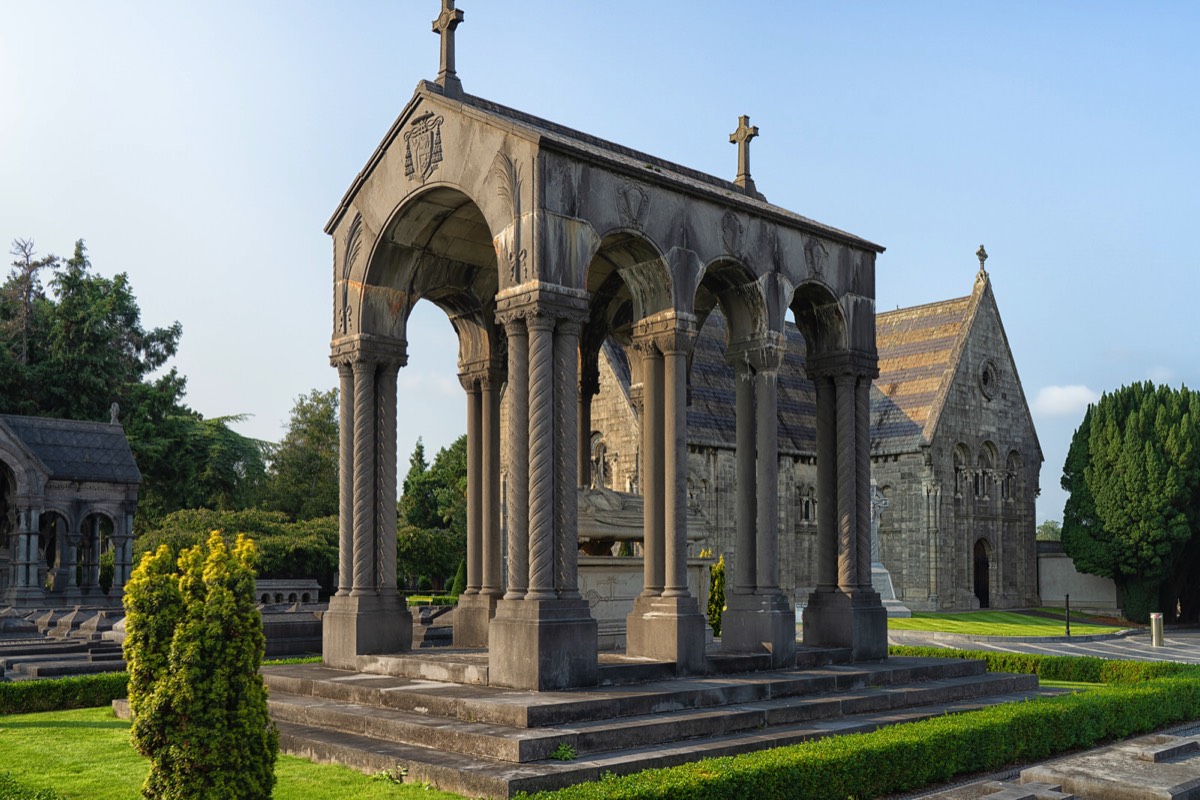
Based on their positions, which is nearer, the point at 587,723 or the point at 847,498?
the point at 587,723

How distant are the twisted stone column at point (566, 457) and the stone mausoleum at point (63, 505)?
1193 inches

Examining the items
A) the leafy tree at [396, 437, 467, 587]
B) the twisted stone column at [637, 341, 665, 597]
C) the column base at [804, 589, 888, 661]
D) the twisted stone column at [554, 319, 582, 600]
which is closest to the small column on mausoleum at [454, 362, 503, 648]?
the twisted stone column at [637, 341, 665, 597]

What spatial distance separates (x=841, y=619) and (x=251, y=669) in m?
10.8

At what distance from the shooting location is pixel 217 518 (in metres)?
48.6

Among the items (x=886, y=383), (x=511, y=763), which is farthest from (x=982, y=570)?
(x=511, y=763)

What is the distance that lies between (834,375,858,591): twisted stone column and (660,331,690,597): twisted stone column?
149 inches

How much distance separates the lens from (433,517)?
7275 centimetres

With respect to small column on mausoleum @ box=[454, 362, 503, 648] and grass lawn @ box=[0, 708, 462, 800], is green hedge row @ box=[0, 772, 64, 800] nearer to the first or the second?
grass lawn @ box=[0, 708, 462, 800]

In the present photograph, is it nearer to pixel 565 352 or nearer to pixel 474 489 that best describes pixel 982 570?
pixel 474 489

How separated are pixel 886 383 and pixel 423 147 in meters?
44.5

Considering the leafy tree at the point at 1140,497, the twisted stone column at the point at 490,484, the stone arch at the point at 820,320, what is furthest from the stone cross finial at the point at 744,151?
the leafy tree at the point at 1140,497

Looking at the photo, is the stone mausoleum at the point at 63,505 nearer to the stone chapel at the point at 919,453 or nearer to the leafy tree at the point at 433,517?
the leafy tree at the point at 433,517

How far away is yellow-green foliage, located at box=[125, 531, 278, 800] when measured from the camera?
7.80m

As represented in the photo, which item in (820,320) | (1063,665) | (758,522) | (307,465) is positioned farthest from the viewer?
(307,465)
